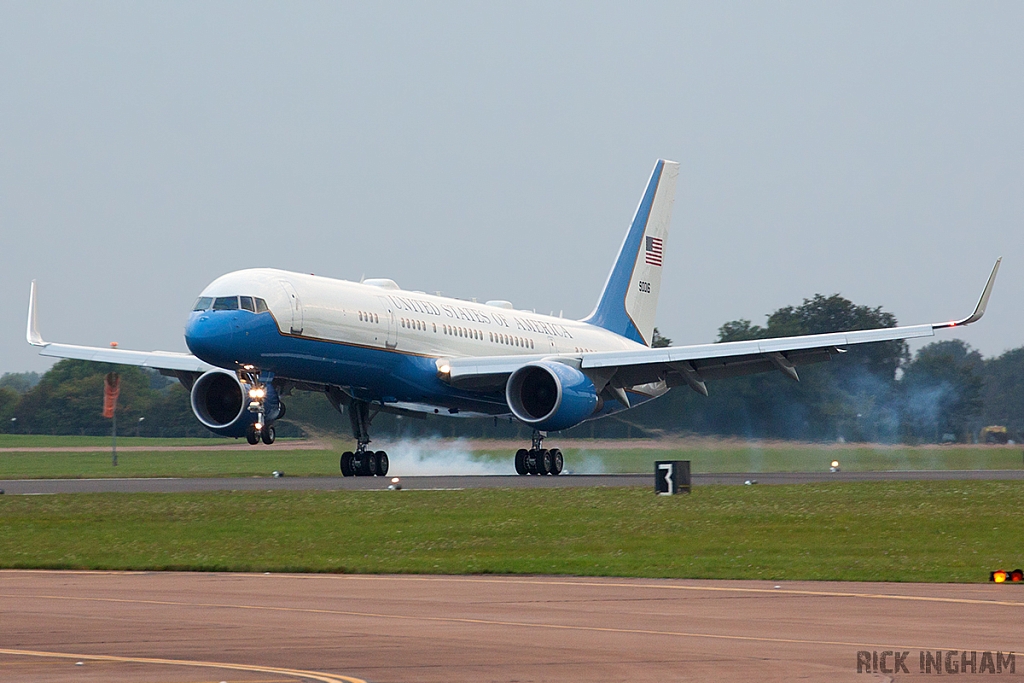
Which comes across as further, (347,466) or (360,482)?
(347,466)

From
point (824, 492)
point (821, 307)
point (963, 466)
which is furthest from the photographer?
point (821, 307)

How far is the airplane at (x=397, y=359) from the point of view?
33719mm

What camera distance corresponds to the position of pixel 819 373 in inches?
1826

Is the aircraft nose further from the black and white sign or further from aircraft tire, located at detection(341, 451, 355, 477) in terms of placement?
the black and white sign

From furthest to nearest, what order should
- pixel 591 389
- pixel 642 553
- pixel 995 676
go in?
pixel 591 389 < pixel 642 553 < pixel 995 676

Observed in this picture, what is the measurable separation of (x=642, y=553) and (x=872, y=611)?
5.86m

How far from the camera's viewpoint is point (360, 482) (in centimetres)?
3334

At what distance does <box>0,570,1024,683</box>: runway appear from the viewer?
9469mm

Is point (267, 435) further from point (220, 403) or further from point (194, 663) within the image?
point (194, 663)

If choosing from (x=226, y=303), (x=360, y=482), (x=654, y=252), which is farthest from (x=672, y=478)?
(x=654, y=252)

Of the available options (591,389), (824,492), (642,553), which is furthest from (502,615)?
(591,389)

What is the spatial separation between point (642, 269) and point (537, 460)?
13.0m

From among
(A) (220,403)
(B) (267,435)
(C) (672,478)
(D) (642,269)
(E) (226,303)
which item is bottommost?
(C) (672,478)

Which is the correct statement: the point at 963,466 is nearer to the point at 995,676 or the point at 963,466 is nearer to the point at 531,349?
the point at 531,349
